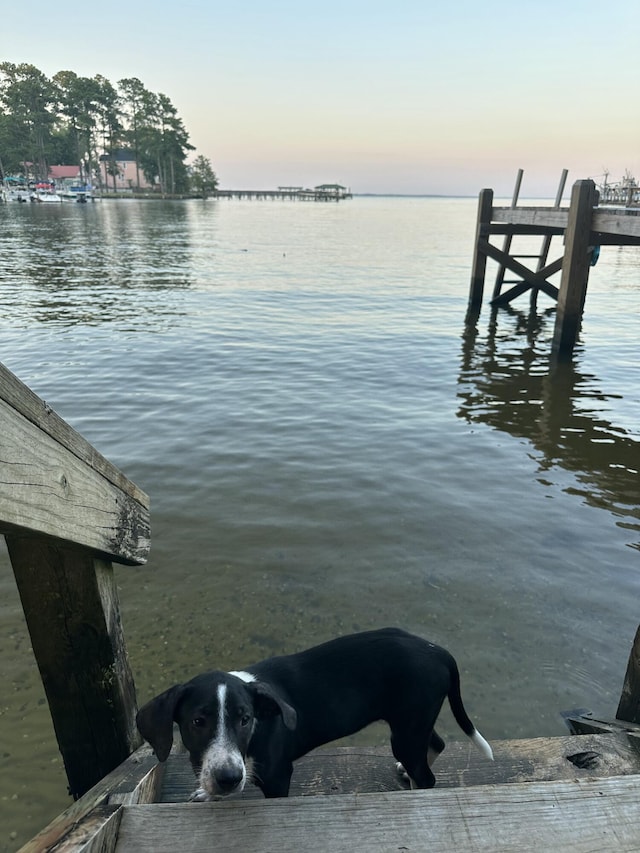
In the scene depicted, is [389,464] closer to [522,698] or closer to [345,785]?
[522,698]

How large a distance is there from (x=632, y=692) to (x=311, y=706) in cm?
191

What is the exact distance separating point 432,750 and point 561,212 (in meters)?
14.7

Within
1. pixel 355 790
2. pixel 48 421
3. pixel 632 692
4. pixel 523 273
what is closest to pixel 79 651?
pixel 48 421

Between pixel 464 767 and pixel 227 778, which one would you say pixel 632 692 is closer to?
pixel 464 767

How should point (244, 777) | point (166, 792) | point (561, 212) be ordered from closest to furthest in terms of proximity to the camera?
point (244, 777)
point (166, 792)
point (561, 212)

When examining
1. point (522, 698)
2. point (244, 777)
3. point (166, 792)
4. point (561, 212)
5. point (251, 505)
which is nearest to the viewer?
point (244, 777)

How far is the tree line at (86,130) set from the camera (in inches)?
4818

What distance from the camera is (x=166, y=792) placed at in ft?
8.92

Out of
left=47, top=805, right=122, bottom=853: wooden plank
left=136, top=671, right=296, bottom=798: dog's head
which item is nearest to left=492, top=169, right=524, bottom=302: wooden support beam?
left=136, top=671, right=296, bottom=798: dog's head

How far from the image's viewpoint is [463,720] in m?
2.94

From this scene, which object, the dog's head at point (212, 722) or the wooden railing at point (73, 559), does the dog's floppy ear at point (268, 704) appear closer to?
the dog's head at point (212, 722)

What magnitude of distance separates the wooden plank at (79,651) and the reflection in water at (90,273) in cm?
1486

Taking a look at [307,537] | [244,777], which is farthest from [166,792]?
[307,537]

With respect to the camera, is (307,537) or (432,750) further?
(307,537)
